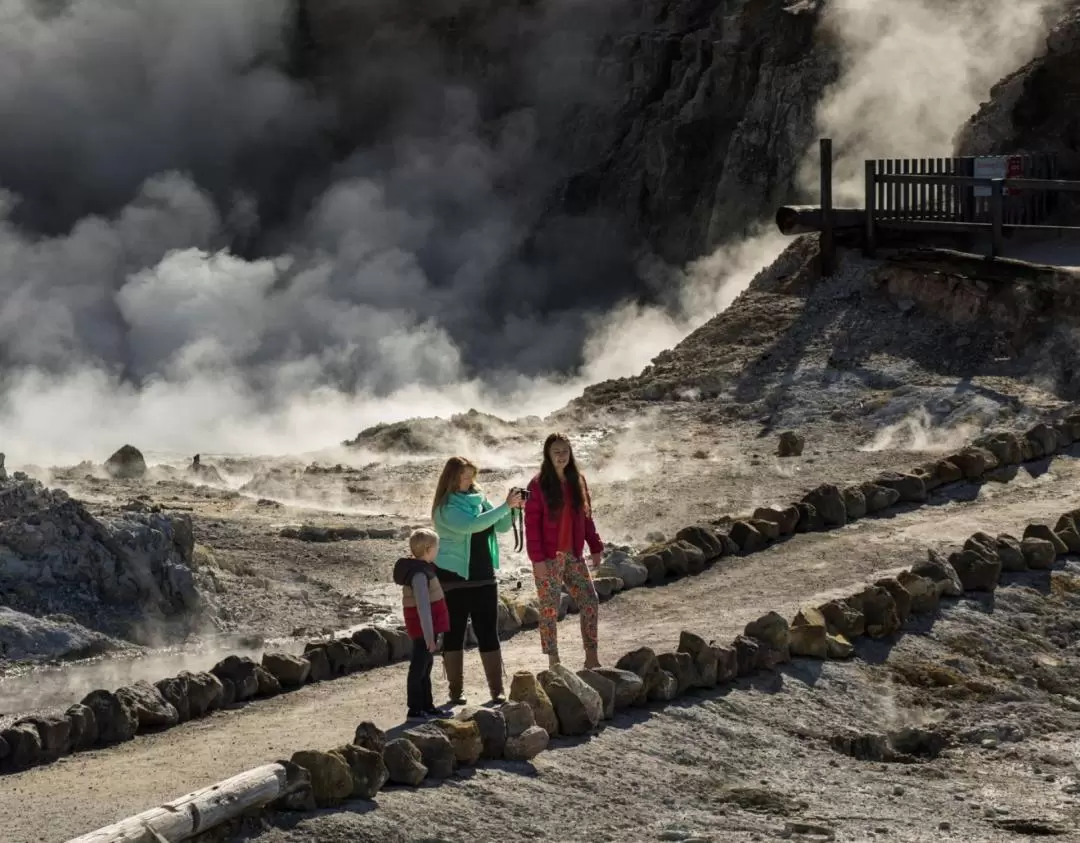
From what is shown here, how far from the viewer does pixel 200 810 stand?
7.57 metres

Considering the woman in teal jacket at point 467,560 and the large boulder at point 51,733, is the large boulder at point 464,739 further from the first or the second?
the large boulder at point 51,733

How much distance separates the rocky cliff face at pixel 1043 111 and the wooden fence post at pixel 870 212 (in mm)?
1571

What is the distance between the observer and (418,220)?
116 feet

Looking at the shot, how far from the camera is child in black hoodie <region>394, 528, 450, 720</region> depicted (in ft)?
31.0

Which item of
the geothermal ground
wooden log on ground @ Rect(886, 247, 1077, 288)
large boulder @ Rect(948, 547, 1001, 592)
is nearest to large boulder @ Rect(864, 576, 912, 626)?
the geothermal ground

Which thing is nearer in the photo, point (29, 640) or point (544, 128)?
point (29, 640)

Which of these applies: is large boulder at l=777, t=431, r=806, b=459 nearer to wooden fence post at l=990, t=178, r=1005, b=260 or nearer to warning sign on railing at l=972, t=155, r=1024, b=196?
wooden fence post at l=990, t=178, r=1005, b=260

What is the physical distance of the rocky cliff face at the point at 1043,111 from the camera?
21.5 m

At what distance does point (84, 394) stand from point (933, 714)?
828 inches

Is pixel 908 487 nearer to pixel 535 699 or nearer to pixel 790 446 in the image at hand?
pixel 790 446

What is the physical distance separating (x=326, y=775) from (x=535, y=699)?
1496 mm

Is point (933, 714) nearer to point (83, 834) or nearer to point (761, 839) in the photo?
point (761, 839)

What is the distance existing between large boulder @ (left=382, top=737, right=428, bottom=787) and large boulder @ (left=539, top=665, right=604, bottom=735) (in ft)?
3.55

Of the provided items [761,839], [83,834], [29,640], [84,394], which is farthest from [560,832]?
[84,394]
